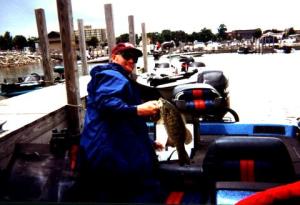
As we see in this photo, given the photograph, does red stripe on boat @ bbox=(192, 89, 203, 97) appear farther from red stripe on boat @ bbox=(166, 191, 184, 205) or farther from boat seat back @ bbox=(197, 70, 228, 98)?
boat seat back @ bbox=(197, 70, 228, 98)

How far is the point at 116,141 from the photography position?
2480 mm

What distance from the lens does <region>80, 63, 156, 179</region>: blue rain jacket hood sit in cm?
244

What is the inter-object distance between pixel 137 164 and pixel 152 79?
8288mm

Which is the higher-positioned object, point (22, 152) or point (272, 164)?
point (272, 164)

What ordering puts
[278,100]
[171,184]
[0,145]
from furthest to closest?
[278,100]
[0,145]
[171,184]

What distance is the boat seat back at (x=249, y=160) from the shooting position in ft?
7.11

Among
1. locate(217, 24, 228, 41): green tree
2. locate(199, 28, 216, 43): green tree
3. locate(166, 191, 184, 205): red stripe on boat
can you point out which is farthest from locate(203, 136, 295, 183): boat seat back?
locate(217, 24, 228, 41): green tree

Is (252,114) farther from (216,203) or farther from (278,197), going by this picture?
(278,197)

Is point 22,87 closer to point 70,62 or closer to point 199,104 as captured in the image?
point 70,62

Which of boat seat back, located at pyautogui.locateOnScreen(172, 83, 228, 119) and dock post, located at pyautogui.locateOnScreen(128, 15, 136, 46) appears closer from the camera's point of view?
boat seat back, located at pyautogui.locateOnScreen(172, 83, 228, 119)

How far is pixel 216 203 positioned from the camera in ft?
6.93

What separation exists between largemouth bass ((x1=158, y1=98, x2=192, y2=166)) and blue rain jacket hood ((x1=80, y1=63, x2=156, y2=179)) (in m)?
0.22

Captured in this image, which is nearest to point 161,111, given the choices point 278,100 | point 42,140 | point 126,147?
point 126,147

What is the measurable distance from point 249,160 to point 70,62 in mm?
4310
